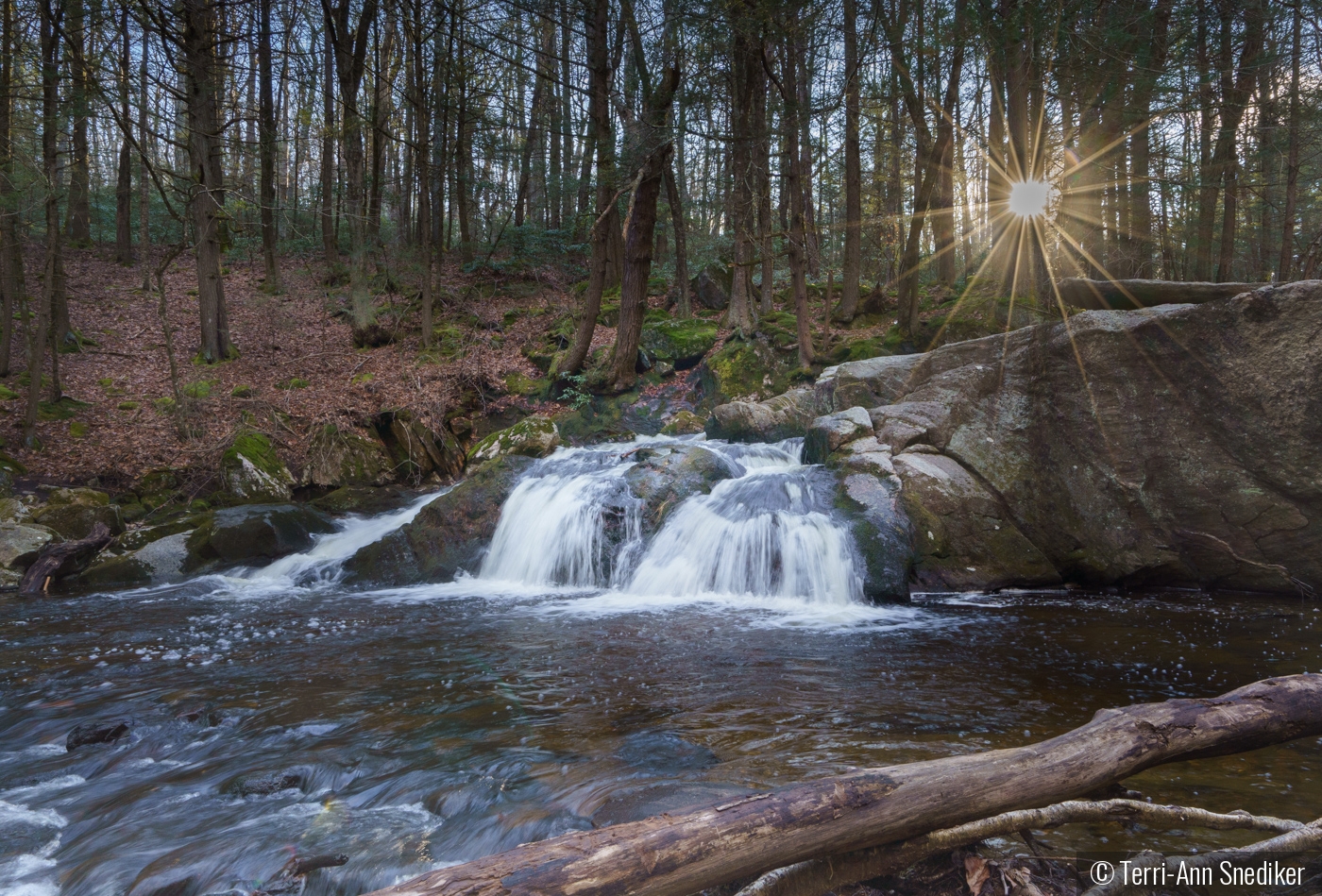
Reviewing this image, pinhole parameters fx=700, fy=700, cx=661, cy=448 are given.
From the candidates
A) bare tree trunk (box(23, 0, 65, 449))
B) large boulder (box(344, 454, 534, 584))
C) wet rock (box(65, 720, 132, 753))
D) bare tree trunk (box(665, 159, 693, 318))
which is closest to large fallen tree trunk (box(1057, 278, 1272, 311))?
large boulder (box(344, 454, 534, 584))

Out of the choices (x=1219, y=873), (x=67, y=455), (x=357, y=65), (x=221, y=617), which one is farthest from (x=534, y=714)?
(x=357, y=65)

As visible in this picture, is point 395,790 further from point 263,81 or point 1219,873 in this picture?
point 263,81

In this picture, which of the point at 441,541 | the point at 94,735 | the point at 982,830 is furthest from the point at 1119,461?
the point at 94,735

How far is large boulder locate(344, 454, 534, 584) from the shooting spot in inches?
379

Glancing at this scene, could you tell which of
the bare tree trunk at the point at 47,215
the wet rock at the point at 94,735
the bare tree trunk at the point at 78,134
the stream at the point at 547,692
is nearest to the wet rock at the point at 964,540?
the stream at the point at 547,692

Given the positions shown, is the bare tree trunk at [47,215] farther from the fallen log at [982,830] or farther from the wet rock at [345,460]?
the fallen log at [982,830]

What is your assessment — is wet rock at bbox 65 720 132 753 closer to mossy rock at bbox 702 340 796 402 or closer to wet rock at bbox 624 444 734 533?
wet rock at bbox 624 444 734 533

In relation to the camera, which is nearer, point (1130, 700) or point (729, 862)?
point (729, 862)

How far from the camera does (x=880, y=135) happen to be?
21.4 meters

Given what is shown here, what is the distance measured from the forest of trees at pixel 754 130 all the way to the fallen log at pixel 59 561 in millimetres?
3579

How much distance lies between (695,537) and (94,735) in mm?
6222

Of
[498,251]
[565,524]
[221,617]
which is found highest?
[498,251]

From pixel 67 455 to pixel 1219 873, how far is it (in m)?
14.5

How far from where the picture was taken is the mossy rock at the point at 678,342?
634 inches
